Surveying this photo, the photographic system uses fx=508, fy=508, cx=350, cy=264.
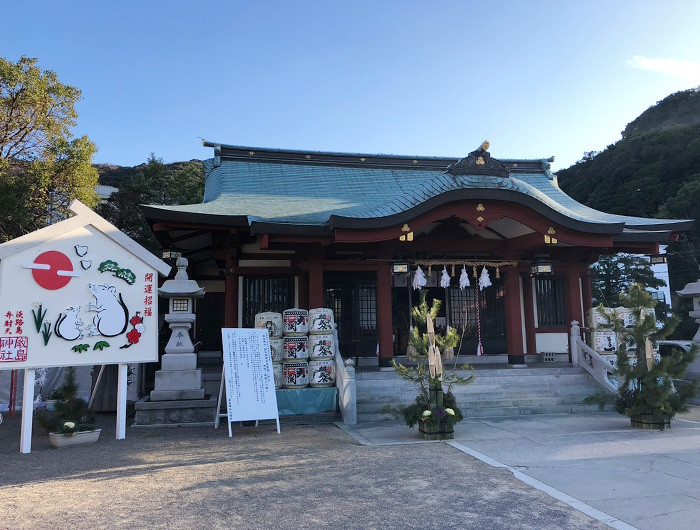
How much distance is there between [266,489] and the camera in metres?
5.14

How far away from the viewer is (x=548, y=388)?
10922mm

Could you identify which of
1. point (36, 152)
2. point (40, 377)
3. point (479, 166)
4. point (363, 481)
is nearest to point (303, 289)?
point (479, 166)

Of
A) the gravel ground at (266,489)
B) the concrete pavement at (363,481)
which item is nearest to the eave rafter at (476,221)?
the concrete pavement at (363,481)

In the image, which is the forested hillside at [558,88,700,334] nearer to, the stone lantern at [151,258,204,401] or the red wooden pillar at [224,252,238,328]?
the red wooden pillar at [224,252,238,328]

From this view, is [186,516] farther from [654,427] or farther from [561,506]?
[654,427]

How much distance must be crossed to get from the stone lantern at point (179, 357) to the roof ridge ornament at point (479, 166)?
6.33 m

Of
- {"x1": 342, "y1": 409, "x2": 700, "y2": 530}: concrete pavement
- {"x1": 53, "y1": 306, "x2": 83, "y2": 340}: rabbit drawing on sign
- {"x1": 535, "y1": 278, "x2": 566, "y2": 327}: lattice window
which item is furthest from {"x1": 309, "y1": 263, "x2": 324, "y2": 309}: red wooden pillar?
{"x1": 535, "y1": 278, "x2": 566, "y2": 327}: lattice window

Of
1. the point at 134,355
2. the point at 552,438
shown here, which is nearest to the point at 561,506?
the point at 552,438

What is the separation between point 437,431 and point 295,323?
3783 mm

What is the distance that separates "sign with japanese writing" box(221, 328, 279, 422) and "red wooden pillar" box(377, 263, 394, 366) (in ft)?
11.4

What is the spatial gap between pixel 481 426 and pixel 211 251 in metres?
9.42

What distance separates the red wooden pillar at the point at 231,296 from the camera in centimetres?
1252

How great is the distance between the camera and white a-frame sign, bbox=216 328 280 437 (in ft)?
27.5

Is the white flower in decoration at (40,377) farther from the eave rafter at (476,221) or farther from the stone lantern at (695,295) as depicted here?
the stone lantern at (695,295)
